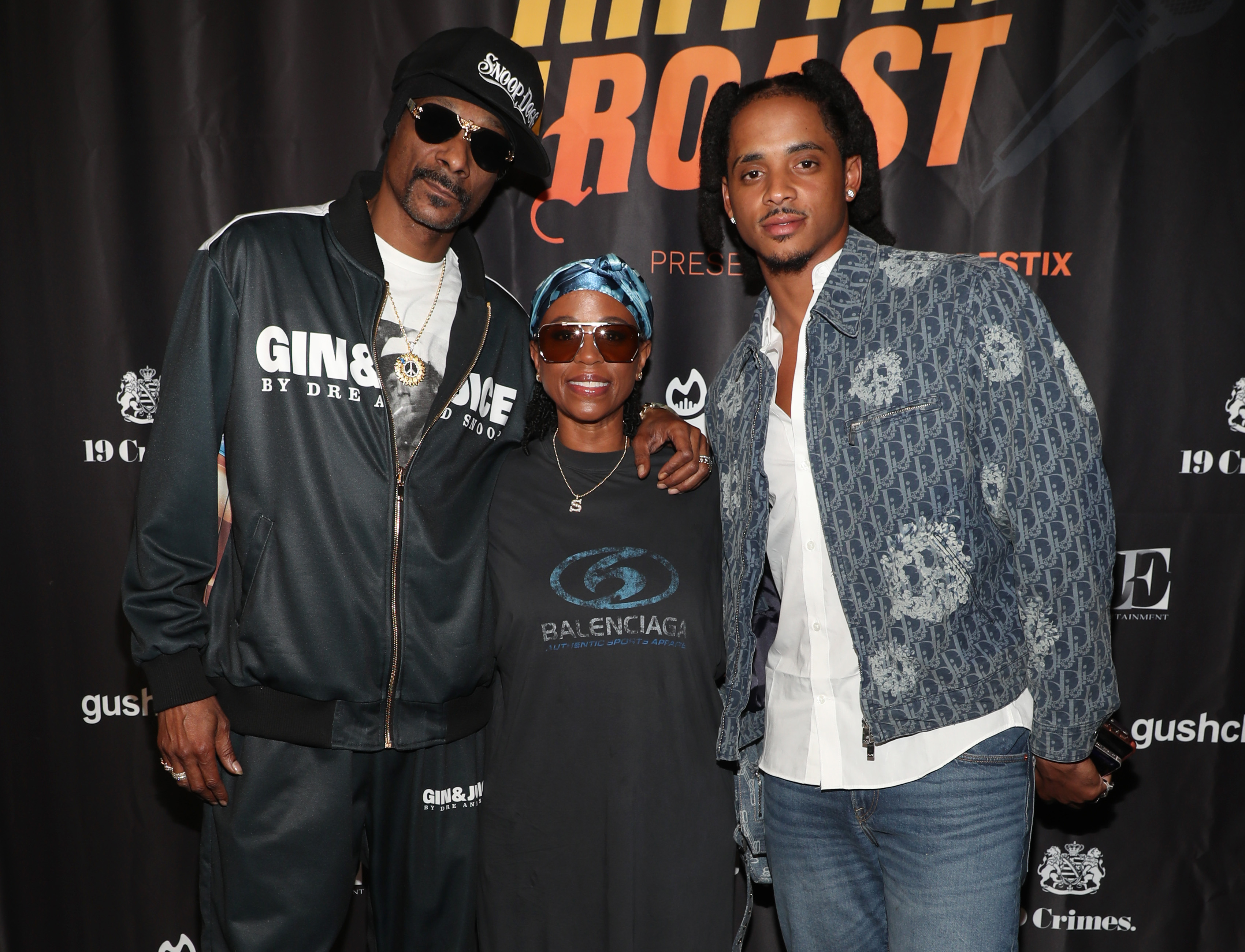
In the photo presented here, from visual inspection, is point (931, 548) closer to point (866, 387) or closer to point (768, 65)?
point (866, 387)

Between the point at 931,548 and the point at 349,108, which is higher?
the point at 349,108

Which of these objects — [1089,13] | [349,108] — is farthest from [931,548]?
[349,108]

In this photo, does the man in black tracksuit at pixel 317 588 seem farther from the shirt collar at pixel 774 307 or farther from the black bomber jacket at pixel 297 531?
the shirt collar at pixel 774 307

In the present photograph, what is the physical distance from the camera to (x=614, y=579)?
1887 millimetres

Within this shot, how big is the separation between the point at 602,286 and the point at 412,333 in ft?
1.61

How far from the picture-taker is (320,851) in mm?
1877

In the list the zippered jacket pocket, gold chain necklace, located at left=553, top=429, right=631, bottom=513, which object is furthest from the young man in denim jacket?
the zippered jacket pocket

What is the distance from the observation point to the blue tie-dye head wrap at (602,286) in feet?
6.89

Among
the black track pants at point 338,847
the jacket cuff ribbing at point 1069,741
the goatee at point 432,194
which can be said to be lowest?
the black track pants at point 338,847

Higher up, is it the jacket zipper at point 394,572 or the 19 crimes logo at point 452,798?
the jacket zipper at point 394,572

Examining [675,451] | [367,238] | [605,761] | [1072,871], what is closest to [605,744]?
[605,761]

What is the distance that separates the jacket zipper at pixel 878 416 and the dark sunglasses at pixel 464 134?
1.14 meters

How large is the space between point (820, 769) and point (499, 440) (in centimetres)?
108

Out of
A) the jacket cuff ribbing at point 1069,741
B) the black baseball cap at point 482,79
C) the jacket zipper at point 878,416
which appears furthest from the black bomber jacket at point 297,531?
the jacket cuff ribbing at point 1069,741
